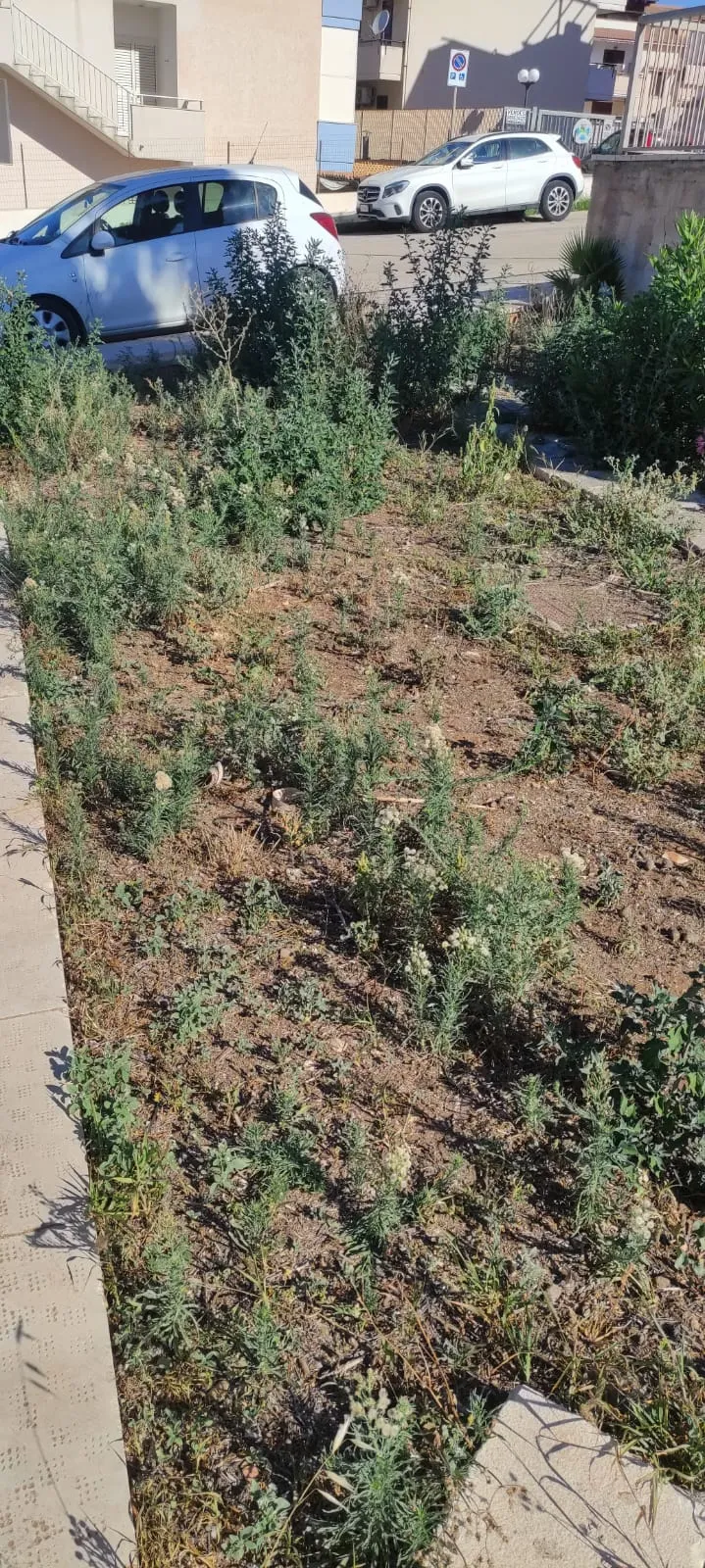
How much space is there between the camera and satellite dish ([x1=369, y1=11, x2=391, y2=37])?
3766 centimetres

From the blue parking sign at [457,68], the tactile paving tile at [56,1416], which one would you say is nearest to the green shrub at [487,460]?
the tactile paving tile at [56,1416]

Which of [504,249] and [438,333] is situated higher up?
[504,249]

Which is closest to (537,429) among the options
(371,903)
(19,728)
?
(19,728)

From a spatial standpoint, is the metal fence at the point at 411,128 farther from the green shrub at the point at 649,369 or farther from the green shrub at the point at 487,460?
the green shrub at the point at 487,460

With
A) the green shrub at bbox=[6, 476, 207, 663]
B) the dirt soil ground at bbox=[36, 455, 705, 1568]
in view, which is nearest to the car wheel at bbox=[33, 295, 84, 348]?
the green shrub at bbox=[6, 476, 207, 663]

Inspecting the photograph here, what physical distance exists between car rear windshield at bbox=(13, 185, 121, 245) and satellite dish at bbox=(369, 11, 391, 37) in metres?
32.4

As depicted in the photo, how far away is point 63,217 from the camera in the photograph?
1116 cm

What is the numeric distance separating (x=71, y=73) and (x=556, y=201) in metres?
10.4

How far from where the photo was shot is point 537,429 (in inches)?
352

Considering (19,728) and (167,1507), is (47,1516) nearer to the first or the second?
(167,1507)

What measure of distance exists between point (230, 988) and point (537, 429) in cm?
678

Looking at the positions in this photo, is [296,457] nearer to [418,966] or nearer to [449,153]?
[418,966]

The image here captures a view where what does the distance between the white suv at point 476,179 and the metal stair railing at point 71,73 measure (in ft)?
17.3

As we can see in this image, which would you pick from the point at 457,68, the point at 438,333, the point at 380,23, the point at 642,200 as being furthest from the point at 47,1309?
the point at 380,23
